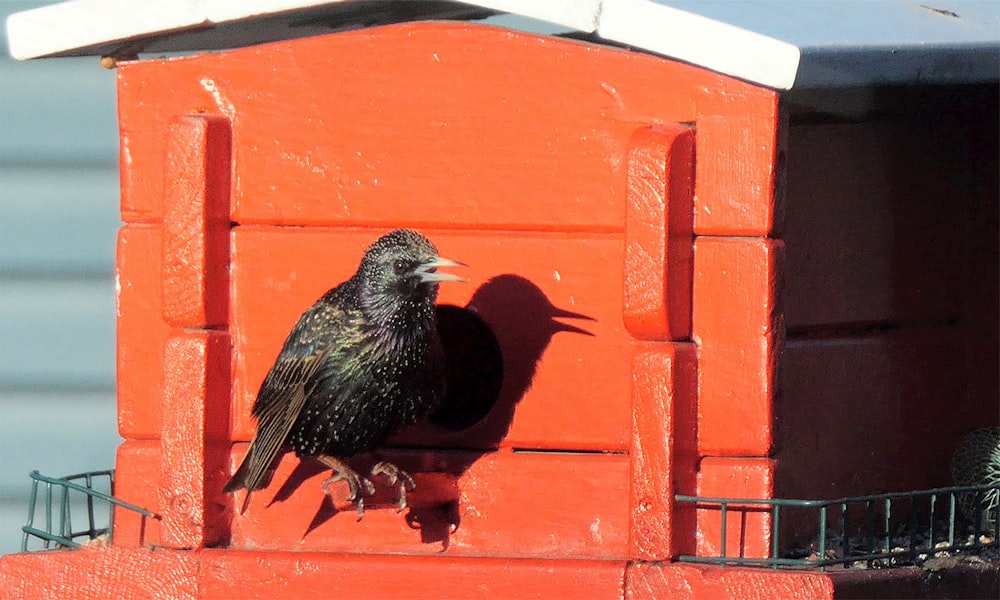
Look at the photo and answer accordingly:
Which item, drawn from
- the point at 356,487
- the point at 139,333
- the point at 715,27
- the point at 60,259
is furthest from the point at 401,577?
the point at 60,259

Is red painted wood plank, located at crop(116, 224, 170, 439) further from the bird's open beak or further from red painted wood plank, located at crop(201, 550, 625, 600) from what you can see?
the bird's open beak

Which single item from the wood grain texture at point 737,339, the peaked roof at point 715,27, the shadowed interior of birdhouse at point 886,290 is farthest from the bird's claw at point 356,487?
the peaked roof at point 715,27

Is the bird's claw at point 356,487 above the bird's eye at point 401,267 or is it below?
below

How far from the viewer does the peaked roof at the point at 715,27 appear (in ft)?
10.8

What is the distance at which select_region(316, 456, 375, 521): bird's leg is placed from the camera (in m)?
3.55

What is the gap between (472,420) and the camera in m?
3.82

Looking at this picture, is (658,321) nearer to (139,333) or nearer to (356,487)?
(356,487)

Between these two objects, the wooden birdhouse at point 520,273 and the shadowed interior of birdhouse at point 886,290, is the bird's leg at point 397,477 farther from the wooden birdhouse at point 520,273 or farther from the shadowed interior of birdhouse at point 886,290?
the shadowed interior of birdhouse at point 886,290

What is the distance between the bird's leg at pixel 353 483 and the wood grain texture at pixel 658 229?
608 mm

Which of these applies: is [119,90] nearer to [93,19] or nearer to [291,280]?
[93,19]

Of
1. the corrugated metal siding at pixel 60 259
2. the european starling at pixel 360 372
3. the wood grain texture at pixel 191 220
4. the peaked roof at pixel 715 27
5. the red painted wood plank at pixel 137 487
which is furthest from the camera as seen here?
the corrugated metal siding at pixel 60 259

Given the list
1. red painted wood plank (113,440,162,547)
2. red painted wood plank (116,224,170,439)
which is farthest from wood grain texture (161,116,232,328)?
red painted wood plank (113,440,162,547)

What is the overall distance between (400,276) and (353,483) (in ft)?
1.37

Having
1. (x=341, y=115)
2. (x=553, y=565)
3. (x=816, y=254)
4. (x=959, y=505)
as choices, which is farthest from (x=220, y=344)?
(x=959, y=505)
